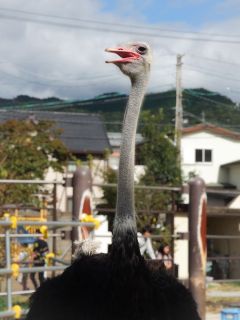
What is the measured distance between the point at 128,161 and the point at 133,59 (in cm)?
52

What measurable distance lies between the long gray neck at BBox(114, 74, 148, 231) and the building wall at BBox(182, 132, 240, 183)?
29.6m

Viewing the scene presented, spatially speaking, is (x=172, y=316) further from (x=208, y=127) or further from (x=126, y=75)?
(x=208, y=127)

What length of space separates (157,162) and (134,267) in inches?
809

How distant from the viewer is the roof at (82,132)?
111 feet

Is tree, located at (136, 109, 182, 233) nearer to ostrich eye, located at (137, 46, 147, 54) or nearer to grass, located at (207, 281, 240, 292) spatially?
grass, located at (207, 281, 240, 292)

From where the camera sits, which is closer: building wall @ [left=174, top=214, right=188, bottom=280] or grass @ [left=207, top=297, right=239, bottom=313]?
grass @ [left=207, top=297, right=239, bottom=313]

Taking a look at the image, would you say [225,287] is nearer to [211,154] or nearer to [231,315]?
[231,315]

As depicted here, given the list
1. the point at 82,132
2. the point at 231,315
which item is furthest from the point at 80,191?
the point at 82,132

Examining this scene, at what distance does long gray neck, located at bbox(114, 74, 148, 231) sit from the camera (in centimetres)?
347

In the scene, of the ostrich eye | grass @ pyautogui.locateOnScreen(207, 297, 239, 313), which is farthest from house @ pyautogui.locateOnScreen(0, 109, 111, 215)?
the ostrich eye

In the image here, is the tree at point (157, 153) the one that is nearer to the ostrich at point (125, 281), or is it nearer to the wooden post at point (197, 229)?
the wooden post at point (197, 229)

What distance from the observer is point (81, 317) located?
11.3 ft

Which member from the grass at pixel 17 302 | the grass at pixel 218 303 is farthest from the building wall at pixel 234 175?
the grass at pixel 17 302

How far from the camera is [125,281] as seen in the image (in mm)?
3391
